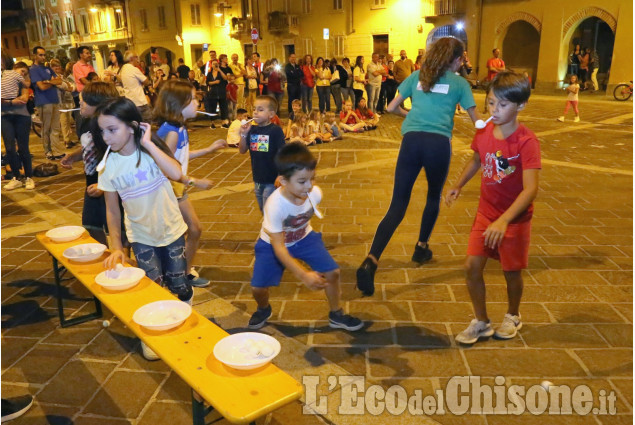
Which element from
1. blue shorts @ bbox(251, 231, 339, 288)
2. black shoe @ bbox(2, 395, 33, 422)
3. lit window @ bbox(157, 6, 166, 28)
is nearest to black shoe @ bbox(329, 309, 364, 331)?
blue shorts @ bbox(251, 231, 339, 288)

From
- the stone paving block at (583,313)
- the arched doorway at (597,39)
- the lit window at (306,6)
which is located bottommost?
the stone paving block at (583,313)

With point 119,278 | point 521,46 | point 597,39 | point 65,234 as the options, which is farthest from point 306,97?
point 597,39

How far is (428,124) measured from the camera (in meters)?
3.96

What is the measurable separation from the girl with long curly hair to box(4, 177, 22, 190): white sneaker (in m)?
6.12

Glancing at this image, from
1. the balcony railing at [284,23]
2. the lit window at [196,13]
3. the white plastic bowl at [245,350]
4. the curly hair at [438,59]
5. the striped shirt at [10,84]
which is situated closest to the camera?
the white plastic bowl at [245,350]

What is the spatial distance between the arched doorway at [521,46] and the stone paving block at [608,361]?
968 inches

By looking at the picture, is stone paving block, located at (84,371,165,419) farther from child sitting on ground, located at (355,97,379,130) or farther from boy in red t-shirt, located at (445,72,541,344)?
child sitting on ground, located at (355,97,379,130)

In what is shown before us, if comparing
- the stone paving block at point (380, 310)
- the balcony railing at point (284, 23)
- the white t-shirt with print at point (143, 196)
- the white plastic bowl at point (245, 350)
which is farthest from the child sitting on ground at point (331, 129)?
the balcony railing at point (284, 23)

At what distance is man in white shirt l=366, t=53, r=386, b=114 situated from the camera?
14891mm

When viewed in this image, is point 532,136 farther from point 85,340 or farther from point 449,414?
point 85,340

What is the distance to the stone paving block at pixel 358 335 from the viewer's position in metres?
3.31

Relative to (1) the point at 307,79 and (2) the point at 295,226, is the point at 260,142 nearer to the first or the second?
(2) the point at 295,226

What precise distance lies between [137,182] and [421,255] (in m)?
2.55

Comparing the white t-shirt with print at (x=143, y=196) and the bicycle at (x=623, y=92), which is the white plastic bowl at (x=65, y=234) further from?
the bicycle at (x=623, y=92)
